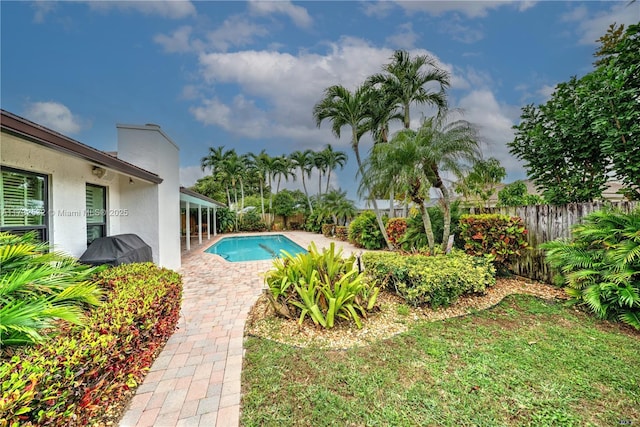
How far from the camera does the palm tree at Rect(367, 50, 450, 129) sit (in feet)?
33.3

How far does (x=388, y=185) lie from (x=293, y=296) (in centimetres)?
416

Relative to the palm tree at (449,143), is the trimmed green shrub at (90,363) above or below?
below

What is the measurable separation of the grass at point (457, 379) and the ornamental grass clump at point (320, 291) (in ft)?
2.15

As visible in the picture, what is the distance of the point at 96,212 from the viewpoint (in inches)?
240

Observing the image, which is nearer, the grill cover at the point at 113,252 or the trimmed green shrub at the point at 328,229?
the grill cover at the point at 113,252

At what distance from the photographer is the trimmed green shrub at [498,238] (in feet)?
19.6

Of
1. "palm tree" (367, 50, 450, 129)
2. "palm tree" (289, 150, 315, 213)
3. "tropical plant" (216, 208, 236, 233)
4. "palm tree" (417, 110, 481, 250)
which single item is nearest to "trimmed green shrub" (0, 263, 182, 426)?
"palm tree" (417, 110, 481, 250)

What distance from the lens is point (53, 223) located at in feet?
15.3

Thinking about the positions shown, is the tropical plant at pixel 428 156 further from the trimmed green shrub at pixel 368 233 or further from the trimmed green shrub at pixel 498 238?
the trimmed green shrub at pixel 368 233

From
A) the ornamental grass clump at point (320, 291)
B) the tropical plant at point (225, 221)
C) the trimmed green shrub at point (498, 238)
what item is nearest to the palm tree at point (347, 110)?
the trimmed green shrub at point (498, 238)

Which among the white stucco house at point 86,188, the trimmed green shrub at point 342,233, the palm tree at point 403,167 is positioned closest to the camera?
the white stucco house at point 86,188

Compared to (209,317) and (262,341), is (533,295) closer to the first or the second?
(262,341)

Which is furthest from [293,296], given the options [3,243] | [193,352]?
[3,243]

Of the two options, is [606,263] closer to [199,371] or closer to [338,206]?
[199,371]
